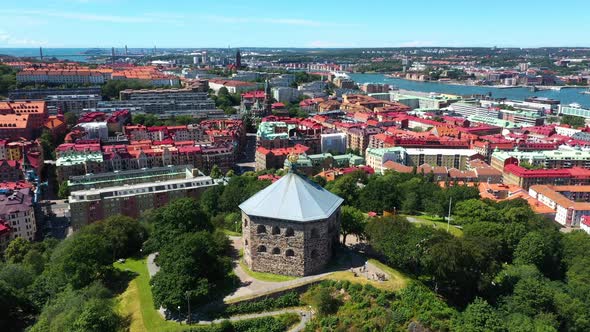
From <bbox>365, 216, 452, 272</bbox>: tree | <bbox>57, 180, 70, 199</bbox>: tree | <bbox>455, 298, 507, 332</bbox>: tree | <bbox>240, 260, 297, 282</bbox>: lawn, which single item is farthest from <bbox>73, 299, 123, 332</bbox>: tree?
<bbox>57, 180, 70, 199</bbox>: tree

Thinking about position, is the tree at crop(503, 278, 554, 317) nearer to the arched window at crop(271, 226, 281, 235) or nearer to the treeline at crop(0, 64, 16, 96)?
the arched window at crop(271, 226, 281, 235)

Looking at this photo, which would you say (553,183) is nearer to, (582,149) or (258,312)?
(582,149)

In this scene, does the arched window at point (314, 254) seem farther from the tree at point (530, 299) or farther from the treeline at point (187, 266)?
the tree at point (530, 299)

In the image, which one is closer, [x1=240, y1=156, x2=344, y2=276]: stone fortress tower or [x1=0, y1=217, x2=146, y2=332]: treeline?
[x1=0, y1=217, x2=146, y2=332]: treeline

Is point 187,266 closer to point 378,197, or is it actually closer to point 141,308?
point 141,308

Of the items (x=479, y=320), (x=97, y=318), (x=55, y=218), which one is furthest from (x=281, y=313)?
(x=55, y=218)

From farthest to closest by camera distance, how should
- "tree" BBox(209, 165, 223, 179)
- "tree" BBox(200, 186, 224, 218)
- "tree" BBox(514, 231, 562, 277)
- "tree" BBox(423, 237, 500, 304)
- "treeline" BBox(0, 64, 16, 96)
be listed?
"treeline" BBox(0, 64, 16, 96) < "tree" BBox(209, 165, 223, 179) < "tree" BBox(200, 186, 224, 218) < "tree" BBox(514, 231, 562, 277) < "tree" BBox(423, 237, 500, 304)

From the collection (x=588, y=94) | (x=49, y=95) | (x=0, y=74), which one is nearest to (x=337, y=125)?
(x=49, y=95)
